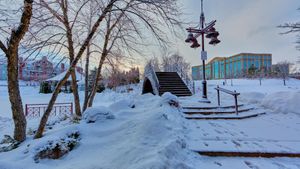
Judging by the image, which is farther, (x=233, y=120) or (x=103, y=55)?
(x=103, y=55)

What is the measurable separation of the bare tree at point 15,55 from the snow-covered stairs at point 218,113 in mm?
5034

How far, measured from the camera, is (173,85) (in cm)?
1154

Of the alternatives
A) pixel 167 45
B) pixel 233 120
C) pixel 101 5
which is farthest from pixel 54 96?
pixel 233 120

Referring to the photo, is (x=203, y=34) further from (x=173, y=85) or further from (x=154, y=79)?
(x=154, y=79)

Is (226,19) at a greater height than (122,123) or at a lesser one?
greater

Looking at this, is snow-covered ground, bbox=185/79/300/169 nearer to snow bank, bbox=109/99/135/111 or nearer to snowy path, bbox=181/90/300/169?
snowy path, bbox=181/90/300/169

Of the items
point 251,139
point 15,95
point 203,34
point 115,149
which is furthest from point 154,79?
point 115,149

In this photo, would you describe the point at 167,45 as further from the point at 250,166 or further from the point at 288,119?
the point at 288,119

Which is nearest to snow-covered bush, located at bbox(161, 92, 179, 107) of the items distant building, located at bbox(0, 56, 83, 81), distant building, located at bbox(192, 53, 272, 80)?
distant building, located at bbox(0, 56, 83, 81)

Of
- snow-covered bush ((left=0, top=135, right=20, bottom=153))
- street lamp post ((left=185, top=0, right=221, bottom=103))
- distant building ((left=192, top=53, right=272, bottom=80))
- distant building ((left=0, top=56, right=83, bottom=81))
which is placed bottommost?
snow-covered bush ((left=0, top=135, right=20, bottom=153))

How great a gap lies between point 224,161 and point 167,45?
3.53 metres

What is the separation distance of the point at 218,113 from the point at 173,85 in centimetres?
573

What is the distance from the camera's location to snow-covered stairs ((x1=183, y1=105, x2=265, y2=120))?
5.53m

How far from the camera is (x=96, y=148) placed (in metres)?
3.07
